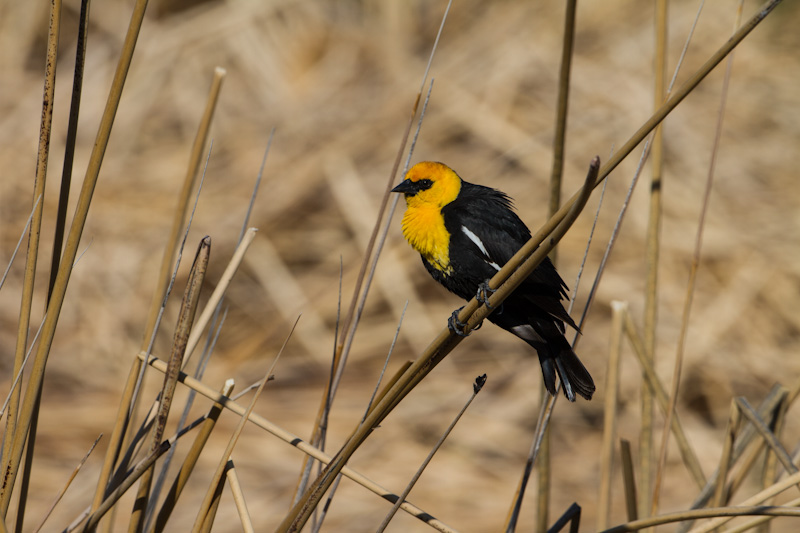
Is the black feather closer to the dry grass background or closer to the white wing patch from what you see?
the white wing patch

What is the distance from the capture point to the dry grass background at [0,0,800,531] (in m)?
4.06

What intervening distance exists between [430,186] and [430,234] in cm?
20

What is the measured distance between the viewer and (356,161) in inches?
198

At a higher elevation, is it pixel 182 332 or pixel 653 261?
pixel 653 261

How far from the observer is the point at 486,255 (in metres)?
2.00

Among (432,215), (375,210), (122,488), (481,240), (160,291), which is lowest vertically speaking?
(122,488)

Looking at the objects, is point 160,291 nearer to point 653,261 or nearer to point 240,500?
point 240,500

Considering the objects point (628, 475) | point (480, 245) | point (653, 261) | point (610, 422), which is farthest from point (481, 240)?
point (628, 475)

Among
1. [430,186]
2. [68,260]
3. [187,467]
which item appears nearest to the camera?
[68,260]

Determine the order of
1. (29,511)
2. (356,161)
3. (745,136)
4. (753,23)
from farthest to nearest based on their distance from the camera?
1. (745,136)
2. (356,161)
3. (29,511)
4. (753,23)

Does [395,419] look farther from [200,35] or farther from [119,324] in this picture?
[200,35]

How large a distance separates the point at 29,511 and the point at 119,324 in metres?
1.15

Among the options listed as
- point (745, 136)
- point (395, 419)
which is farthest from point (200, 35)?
point (745, 136)

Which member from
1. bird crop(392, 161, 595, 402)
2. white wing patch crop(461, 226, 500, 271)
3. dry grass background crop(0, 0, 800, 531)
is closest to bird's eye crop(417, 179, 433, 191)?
bird crop(392, 161, 595, 402)
